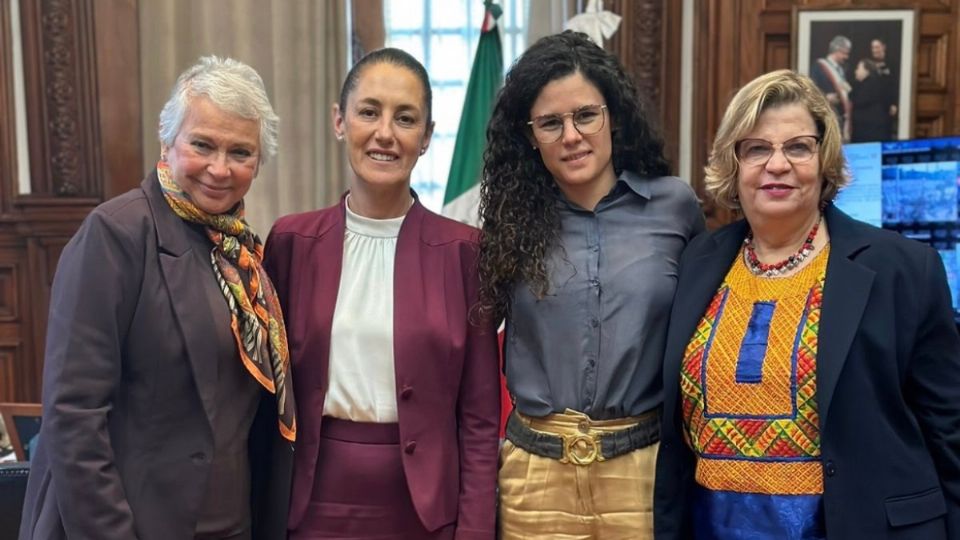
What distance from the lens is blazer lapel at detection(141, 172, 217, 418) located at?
1344 mm

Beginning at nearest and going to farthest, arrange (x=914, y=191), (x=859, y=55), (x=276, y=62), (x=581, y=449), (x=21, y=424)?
(x=581, y=449) < (x=21, y=424) < (x=914, y=191) < (x=859, y=55) < (x=276, y=62)

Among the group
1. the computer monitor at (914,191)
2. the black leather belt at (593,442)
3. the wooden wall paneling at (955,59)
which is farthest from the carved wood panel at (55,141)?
the wooden wall paneling at (955,59)

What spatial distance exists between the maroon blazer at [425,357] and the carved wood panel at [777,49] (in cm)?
217

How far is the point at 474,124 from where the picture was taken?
3.59 metres

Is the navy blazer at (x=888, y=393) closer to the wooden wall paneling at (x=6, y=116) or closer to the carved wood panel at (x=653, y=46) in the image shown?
the carved wood panel at (x=653, y=46)

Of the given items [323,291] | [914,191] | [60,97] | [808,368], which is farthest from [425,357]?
[60,97]

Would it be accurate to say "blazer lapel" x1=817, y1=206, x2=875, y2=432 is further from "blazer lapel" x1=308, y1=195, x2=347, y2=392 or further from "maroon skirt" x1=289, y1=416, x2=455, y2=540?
"blazer lapel" x1=308, y1=195, x2=347, y2=392

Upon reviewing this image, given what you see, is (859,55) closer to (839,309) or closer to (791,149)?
(791,149)

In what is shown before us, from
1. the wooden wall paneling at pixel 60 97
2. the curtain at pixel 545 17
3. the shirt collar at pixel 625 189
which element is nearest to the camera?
the shirt collar at pixel 625 189

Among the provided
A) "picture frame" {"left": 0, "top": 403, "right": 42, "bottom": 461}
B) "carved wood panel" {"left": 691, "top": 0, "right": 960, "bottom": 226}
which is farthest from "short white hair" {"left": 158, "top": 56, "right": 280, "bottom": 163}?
"carved wood panel" {"left": 691, "top": 0, "right": 960, "bottom": 226}

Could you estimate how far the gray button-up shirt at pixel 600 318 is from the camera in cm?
157

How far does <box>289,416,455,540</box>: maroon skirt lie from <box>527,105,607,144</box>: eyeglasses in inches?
26.3

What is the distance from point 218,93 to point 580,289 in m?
0.78

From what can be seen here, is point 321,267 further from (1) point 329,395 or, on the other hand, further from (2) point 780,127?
(2) point 780,127
